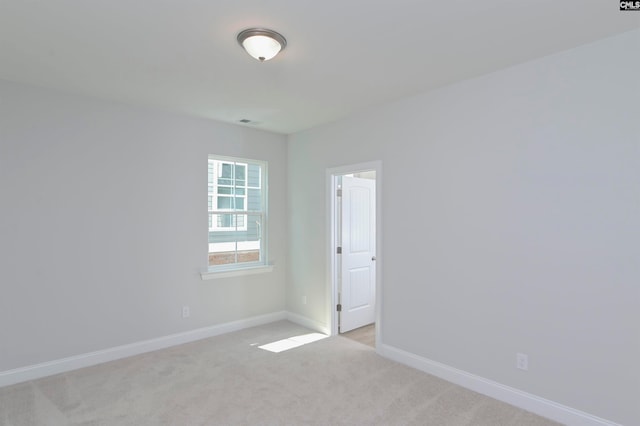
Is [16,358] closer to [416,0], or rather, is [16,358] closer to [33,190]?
[33,190]

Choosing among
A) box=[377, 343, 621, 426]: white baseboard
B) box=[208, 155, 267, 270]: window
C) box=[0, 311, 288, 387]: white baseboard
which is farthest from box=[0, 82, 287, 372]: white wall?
box=[377, 343, 621, 426]: white baseboard

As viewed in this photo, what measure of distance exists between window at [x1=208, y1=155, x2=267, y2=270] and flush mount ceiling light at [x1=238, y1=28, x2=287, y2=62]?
2.29 meters

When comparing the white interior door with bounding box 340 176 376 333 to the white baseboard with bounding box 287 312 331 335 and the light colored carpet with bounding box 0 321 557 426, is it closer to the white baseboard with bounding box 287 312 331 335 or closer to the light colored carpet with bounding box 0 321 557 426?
the white baseboard with bounding box 287 312 331 335

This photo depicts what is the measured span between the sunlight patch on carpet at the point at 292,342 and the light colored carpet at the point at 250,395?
150 millimetres

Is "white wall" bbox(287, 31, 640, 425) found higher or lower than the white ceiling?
lower

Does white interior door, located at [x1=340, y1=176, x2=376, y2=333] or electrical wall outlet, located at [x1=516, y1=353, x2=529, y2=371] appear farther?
white interior door, located at [x1=340, y1=176, x2=376, y2=333]

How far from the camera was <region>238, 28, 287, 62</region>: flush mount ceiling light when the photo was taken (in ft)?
7.18

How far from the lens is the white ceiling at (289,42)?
1972mm

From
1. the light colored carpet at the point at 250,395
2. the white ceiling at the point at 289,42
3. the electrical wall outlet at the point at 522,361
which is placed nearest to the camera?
the white ceiling at the point at 289,42

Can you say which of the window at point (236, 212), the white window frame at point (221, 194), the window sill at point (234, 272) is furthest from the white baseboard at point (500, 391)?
the white window frame at point (221, 194)

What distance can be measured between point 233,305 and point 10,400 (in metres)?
2.21

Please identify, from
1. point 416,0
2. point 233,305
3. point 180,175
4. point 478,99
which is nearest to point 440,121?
point 478,99

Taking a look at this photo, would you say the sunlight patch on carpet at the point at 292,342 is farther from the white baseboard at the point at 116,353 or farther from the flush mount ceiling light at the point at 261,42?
the flush mount ceiling light at the point at 261,42

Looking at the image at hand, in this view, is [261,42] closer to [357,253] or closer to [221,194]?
[221,194]
